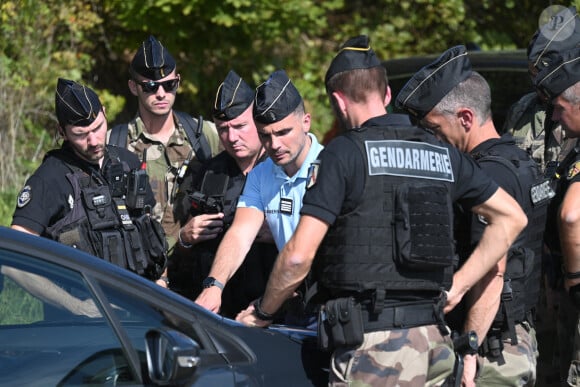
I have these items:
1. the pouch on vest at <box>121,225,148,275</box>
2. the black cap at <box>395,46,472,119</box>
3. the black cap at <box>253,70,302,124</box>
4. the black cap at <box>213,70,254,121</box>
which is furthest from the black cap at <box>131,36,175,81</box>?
the black cap at <box>395,46,472,119</box>

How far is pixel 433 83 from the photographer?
3793 millimetres

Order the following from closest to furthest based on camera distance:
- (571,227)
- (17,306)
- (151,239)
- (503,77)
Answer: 1. (17,306)
2. (571,227)
3. (151,239)
4. (503,77)

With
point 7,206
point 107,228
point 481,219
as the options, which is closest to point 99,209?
point 107,228

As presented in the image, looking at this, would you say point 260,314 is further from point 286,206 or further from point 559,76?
point 559,76

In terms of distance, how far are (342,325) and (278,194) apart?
3.11ft

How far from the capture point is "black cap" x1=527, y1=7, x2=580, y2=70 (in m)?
4.72

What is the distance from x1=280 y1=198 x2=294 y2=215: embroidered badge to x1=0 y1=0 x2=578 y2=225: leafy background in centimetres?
389

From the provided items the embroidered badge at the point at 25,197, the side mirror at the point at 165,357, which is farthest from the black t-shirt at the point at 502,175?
the embroidered badge at the point at 25,197

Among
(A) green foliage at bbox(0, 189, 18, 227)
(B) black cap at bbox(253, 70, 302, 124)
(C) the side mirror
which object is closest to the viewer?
(C) the side mirror

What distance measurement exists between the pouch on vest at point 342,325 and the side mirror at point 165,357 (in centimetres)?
57

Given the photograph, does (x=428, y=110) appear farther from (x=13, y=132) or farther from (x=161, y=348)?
(x=13, y=132)

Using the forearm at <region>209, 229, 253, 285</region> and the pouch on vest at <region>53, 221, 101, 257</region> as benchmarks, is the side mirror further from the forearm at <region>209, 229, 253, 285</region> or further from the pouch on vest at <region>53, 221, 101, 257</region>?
the pouch on vest at <region>53, 221, 101, 257</region>

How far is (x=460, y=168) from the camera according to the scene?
136 inches

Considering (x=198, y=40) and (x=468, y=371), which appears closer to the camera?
(x=468, y=371)
